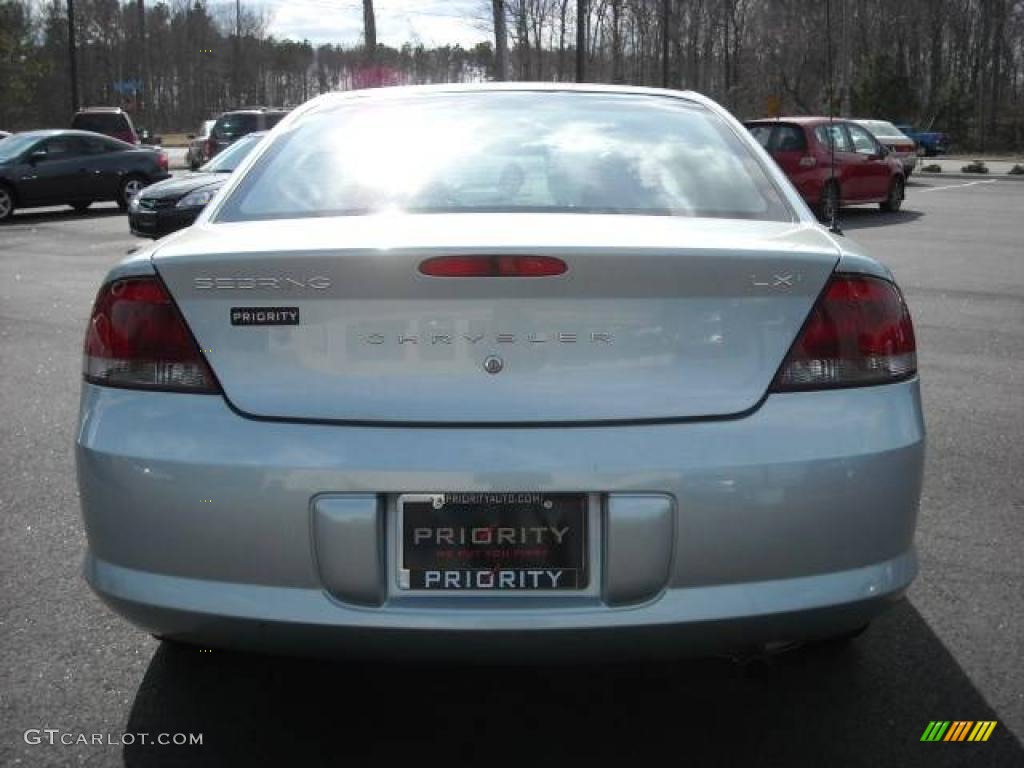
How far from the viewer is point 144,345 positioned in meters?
2.56

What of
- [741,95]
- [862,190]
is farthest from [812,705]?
[741,95]

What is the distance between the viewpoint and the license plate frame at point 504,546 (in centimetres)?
236

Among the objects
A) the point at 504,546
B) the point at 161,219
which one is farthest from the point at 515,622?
the point at 161,219

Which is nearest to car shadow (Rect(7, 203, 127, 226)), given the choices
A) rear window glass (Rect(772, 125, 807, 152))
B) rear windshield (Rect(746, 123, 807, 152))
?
rear windshield (Rect(746, 123, 807, 152))

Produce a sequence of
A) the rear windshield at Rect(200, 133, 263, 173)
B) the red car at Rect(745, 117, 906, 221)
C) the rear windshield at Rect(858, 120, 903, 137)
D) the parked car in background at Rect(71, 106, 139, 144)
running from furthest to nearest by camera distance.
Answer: the parked car in background at Rect(71, 106, 139, 144) → the rear windshield at Rect(858, 120, 903, 137) → the red car at Rect(745, 117, 906, 221) → the rear windshield at Rect(200, 133, 263, 173)

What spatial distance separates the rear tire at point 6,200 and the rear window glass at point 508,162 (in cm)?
1831

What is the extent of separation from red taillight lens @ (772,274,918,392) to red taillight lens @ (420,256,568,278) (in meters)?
0.53

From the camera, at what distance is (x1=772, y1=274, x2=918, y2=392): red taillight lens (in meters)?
2.50

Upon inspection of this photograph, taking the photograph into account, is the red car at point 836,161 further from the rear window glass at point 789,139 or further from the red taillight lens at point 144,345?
the red taillight lens at point 144,345

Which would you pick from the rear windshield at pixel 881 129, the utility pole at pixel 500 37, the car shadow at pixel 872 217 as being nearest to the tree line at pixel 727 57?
the utility pole at pixel 500 37

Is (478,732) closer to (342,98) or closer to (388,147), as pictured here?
(388,147)

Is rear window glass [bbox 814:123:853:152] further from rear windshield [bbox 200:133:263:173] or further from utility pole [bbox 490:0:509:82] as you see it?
utility pole [bbox 490:0:509:82]

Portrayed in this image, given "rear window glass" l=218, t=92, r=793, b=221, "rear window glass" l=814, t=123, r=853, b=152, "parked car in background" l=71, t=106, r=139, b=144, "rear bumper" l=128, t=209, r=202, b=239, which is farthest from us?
A: "parked car in background" l=71, t=106, r=139, b=144

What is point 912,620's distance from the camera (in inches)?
137
